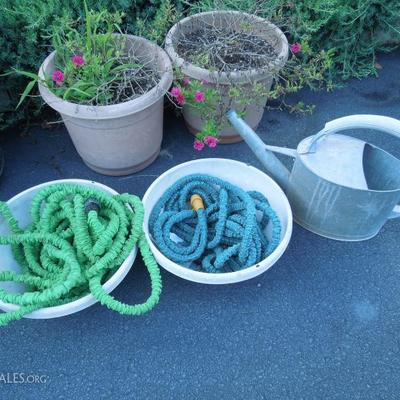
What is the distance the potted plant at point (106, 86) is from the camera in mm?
1238

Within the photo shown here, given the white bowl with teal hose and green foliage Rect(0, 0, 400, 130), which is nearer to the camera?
the white bowl with teal hose

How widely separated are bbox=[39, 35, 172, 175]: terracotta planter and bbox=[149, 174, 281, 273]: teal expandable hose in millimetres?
254

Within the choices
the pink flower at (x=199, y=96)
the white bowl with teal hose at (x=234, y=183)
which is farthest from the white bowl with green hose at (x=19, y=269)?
the pink flower at (x=199, y=96)

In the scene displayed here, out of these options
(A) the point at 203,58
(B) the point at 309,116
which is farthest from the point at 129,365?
(B) the point at 309,116

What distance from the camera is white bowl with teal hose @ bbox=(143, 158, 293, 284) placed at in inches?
44.3

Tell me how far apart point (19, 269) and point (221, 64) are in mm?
1059

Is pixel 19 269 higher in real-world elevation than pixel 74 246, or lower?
lower

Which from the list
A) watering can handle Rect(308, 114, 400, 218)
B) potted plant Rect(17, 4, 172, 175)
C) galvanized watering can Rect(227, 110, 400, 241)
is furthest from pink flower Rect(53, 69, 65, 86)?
watering can handle Rect(308, 114, 400, 218)

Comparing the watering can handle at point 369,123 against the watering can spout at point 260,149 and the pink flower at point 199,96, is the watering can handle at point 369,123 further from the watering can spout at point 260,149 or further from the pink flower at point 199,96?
the pink flower at point 199,96

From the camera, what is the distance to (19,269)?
1.24 m

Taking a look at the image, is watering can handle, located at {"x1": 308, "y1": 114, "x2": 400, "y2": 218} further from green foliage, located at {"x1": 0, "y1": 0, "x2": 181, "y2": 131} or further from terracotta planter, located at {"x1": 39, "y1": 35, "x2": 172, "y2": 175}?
green foliage, located at {"x1": 0, "y1": 0, "x2": 181, "y2": 131}

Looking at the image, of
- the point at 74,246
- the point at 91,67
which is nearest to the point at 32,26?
the point at 91,67

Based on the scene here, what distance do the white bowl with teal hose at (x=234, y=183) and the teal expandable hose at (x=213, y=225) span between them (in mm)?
34

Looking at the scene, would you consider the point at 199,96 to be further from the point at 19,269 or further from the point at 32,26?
the point at 19,269
